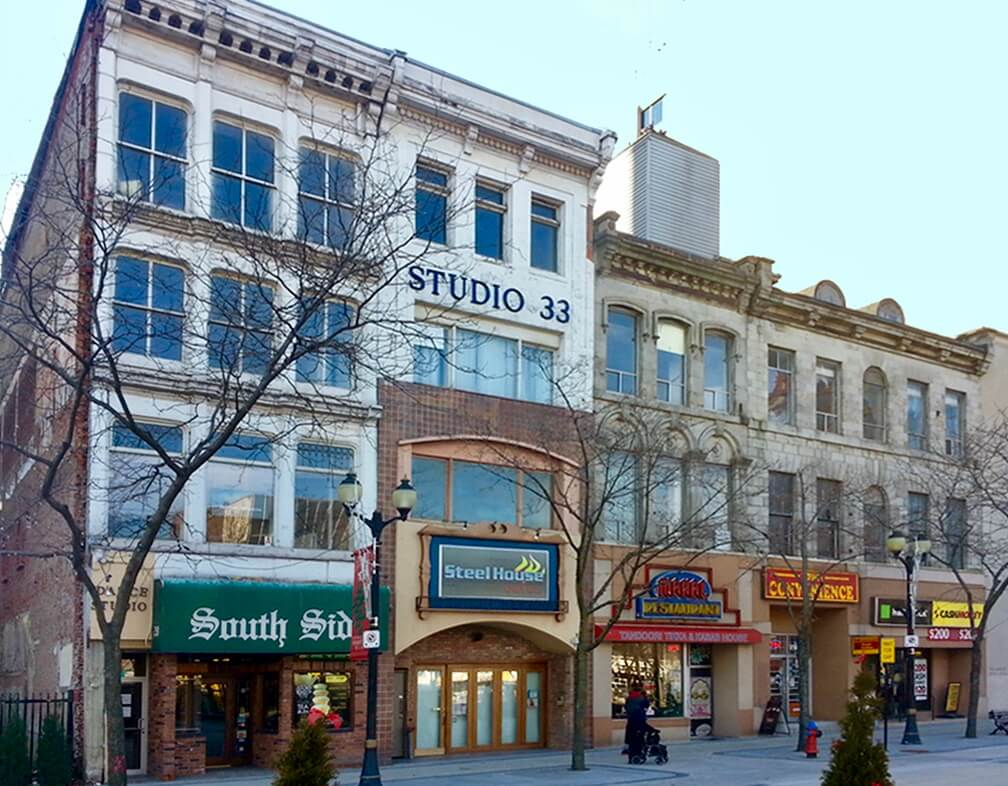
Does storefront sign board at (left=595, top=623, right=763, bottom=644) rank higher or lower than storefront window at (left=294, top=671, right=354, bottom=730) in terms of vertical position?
higher

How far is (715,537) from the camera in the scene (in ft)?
105

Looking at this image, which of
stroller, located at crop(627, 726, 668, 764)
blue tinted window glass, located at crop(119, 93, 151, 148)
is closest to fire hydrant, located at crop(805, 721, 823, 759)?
stroller, located at crop(627, 726, 668, 764)

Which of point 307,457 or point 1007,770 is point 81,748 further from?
point 1007,770

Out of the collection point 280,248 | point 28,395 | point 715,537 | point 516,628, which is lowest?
point 516,628

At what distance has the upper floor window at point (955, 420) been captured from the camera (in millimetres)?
40600

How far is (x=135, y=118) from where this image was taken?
78.8ft

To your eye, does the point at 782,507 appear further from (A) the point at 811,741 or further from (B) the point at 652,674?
(A) the point at 811,741

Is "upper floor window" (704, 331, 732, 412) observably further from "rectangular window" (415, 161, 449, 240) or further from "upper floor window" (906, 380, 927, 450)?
"rectangular window" (415, 161, 449, 240)

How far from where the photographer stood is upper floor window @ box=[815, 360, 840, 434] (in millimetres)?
36625

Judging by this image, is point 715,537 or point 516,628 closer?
point 516,628

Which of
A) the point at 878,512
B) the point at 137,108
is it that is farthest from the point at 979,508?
the point at 137,108

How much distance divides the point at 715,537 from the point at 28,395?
17563 millimetres

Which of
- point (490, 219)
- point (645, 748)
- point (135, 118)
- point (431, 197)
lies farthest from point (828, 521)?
point (135, 118)

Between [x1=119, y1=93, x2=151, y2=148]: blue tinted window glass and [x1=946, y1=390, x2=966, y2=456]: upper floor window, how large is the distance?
27573 mm
